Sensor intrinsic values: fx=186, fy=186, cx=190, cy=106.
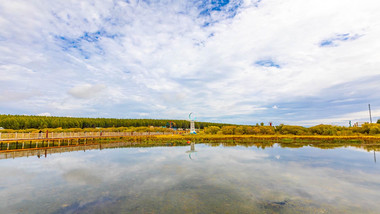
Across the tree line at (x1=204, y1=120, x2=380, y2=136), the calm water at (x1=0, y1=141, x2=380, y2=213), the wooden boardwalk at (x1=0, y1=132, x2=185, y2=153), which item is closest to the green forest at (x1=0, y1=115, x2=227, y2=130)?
the tree line at (x1=204, y1=120, x2=380, y2=136)

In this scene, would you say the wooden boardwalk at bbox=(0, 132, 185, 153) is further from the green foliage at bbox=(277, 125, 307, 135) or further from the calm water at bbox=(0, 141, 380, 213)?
the green foliage at bbox=(277, 125, 307, 135)

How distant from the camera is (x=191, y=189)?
1082 cm

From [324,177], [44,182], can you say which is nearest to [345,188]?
[324,177]

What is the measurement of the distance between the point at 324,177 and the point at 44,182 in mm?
19255

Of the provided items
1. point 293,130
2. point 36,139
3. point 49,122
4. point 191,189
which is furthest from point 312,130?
point 49,122

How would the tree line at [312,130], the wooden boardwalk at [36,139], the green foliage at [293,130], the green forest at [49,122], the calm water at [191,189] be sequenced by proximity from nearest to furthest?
1. the calm water at [191,189]
2. the wooden boardwalk at [36,139]
3. the tree line at [312,130]
4. the green foliage at [293,130]
5. the green forest at [49,122]

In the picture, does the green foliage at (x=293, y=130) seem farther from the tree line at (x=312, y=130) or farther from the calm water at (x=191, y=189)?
the calm water at (x=191, y=189)

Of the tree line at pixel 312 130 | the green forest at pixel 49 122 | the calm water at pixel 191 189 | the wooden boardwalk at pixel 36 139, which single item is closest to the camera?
the calm water at pixel 191 189

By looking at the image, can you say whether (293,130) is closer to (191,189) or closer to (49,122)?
(191,189)

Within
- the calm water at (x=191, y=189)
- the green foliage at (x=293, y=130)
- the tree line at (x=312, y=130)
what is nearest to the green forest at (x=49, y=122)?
the tree line at (x=312, y=130)

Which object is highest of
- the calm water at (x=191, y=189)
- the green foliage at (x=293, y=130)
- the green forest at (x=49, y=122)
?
the green forest at (x=49, y=122)

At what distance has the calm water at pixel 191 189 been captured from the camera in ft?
27.5

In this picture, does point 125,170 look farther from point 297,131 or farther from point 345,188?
point 297,131

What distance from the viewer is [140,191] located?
10383 millimetres
